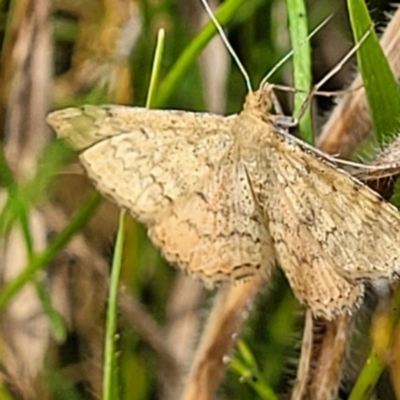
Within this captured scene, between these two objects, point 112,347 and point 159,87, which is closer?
point 112,347

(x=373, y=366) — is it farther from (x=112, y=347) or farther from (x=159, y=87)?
(x=159, y=87)

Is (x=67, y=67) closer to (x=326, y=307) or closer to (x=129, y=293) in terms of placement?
(x=129, y=293)

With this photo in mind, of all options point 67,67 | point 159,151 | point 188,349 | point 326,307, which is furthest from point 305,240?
point 67,67

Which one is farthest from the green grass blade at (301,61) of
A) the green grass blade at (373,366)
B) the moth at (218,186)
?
the green grass blade at (373,366)

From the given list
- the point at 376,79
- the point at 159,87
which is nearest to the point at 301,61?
the point at 376,79

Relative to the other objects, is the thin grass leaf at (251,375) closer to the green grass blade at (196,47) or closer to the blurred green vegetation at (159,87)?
the blurred green vegetation at (159,87)

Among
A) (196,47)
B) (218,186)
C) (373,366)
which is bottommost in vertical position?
(373,366)

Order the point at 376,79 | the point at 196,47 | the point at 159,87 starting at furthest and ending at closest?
the point at 159,87 → the point at 196,47 → the point at 376,79

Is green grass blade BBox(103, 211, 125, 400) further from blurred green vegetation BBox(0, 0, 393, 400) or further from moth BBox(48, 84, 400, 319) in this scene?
blurred green vegetation BBox(0, 0, 393, 400)
